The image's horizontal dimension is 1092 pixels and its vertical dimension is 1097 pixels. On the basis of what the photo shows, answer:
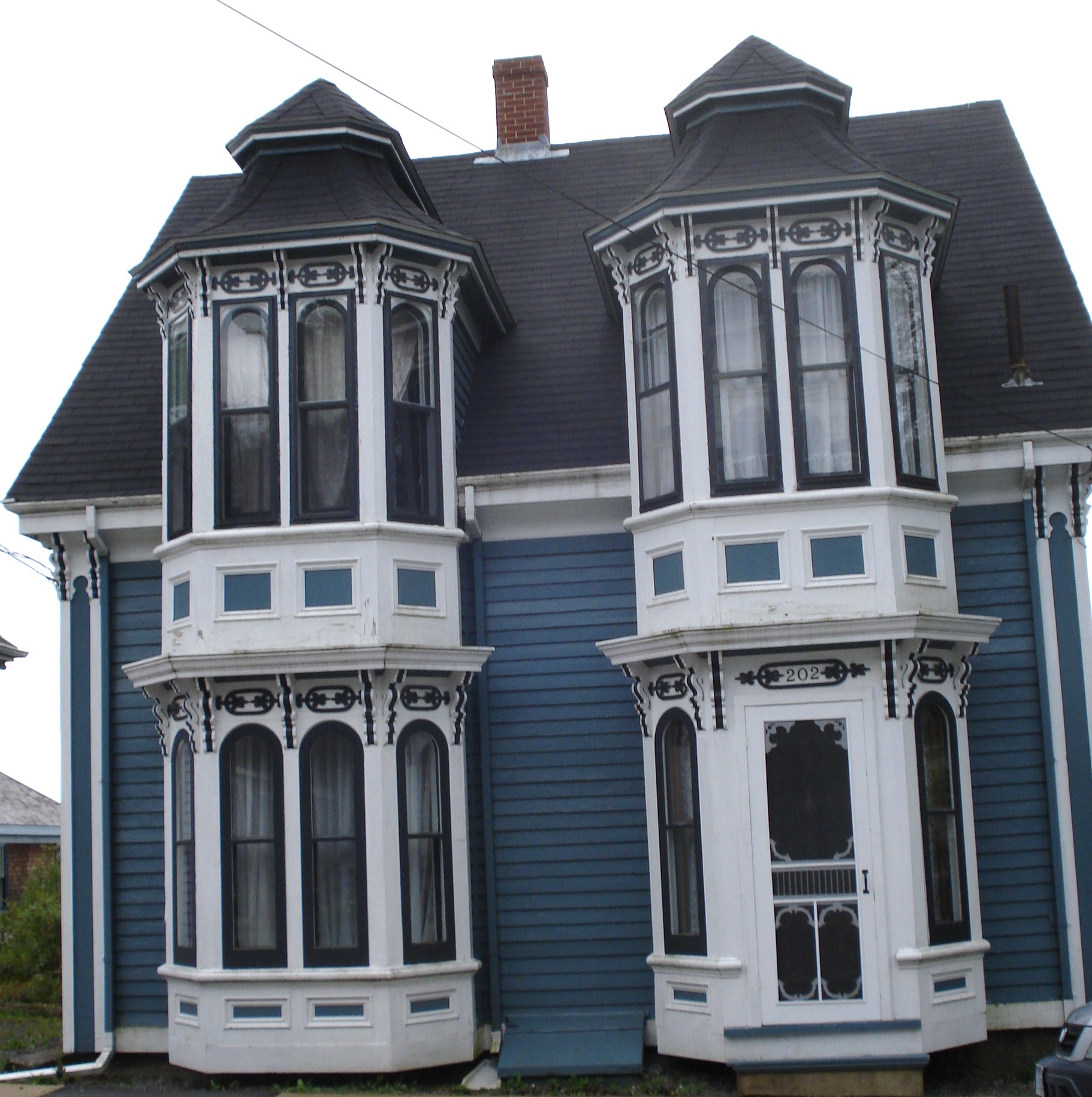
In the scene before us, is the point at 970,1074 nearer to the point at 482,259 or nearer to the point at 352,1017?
the point at 352,1017

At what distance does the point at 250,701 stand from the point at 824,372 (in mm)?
5479

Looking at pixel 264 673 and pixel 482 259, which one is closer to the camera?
pixel 264 673

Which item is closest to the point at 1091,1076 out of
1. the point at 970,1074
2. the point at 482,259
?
the point at 970,1074

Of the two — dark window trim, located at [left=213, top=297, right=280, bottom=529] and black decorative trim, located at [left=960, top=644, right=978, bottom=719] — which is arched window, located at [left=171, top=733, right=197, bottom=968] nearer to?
dark window trim, located at [left=213, top=297, right=280, bottom=529]

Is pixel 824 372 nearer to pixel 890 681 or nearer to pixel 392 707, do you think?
pixel 890 681

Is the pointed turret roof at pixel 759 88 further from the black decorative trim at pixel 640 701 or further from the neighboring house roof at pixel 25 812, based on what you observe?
the neighboring house roof at pixel 25 812

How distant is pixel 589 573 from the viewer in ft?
41.4

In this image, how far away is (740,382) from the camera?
38.1 ft

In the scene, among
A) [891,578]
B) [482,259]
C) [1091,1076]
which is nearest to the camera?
[1091,1076]

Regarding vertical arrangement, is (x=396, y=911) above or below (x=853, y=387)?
below

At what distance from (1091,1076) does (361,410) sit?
7.36 metres

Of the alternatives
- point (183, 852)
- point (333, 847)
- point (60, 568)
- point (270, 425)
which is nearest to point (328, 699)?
point (333, 847)

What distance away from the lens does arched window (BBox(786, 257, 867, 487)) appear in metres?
11.4

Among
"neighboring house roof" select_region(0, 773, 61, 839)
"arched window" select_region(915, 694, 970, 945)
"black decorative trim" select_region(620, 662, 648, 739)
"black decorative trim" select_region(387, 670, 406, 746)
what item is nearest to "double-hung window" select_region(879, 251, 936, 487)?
"arched window" select_region(915, 694, 970, 945)
